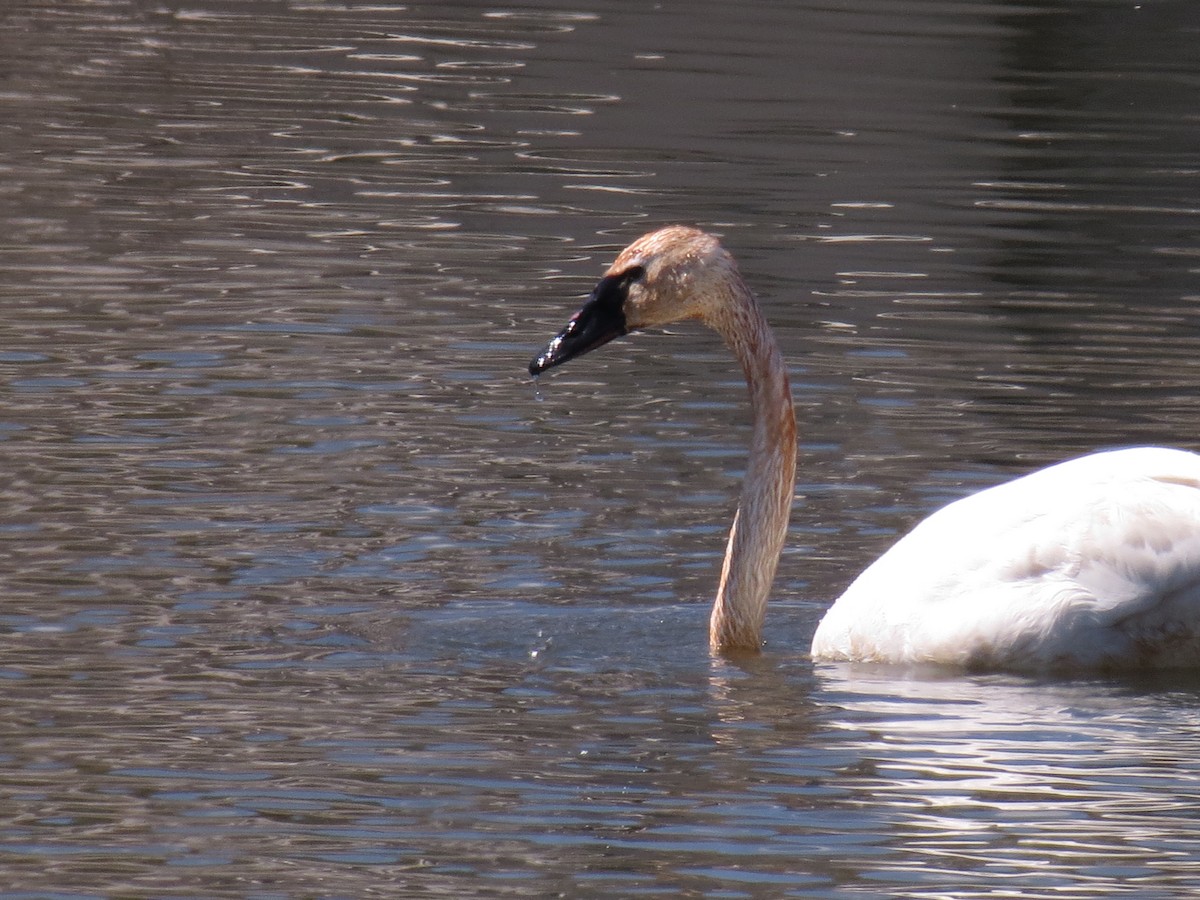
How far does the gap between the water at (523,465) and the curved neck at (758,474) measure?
7.2 inches

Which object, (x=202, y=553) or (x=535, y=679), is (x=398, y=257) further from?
(x=535, y=679)

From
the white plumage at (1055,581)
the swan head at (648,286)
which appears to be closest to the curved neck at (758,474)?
the swan head at (648,286)

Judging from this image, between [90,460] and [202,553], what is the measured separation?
1147mm

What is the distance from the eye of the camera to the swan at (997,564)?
752 centimetres

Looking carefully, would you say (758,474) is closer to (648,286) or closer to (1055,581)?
(648,286)

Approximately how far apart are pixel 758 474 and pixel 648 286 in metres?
0.70

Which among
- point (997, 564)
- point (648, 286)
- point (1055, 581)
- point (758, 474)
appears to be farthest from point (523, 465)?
point (1055, 581)

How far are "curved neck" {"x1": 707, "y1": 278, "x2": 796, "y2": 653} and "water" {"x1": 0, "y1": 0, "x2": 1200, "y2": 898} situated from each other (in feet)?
0.60

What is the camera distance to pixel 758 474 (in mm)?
8172

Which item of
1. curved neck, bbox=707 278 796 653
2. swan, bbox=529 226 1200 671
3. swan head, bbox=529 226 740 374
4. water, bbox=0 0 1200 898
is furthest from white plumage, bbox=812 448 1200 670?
swan head, bbox=529 226 740 374

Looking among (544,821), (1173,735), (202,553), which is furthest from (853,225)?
(544,821)

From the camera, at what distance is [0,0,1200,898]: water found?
6.16 meters

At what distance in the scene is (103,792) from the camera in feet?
20.6

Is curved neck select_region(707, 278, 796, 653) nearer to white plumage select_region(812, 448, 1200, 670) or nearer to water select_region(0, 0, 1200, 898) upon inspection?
water select_region(0, 0, 1200, 898)
